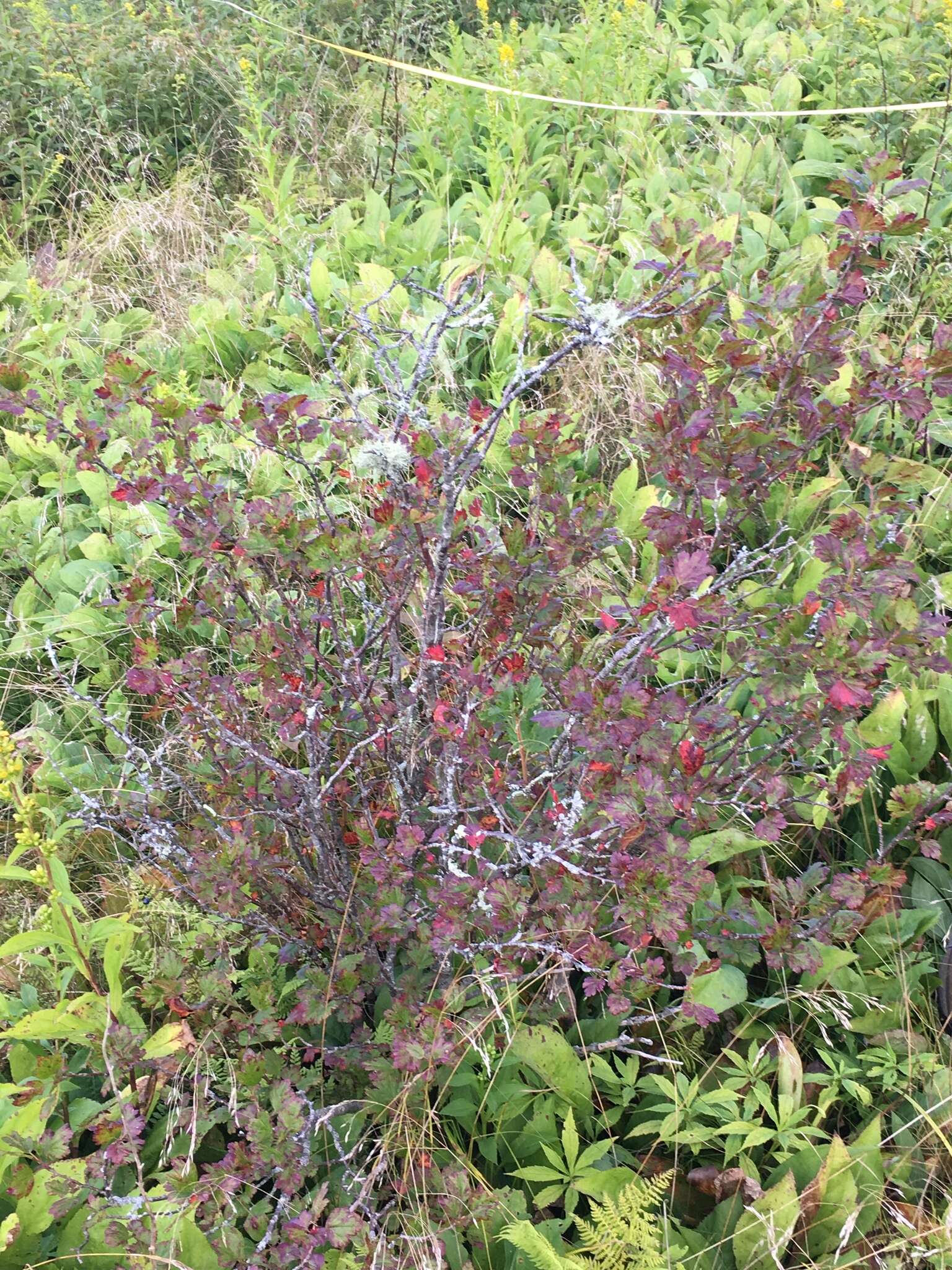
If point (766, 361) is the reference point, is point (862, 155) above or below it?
above

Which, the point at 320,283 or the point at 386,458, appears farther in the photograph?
the point at 320,283

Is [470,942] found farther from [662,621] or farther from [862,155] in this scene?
[862,155]

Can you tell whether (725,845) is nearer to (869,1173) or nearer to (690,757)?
(690,757)

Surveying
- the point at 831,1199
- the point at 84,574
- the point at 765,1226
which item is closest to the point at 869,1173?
the point at 831,1199

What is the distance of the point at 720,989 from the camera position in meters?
1.75

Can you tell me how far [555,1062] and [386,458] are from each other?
1.02m

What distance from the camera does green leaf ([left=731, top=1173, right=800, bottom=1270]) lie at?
1.47 metres

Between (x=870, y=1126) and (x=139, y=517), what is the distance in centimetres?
224

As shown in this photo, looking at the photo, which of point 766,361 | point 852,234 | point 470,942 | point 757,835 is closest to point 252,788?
point 470,942

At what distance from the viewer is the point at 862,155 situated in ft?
11.6

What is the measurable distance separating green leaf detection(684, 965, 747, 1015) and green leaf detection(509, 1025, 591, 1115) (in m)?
0.22

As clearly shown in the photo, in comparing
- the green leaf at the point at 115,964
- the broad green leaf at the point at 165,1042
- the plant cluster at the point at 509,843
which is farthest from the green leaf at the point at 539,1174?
the green leaf at the point at 115,964

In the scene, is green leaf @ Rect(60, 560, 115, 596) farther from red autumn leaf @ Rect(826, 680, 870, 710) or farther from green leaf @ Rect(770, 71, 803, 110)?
green leaf @ Rect(770, 71, 803, 110)

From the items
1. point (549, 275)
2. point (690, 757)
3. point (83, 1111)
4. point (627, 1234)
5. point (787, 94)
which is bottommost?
point (83, 1111)
